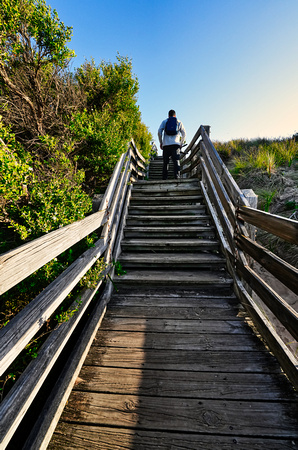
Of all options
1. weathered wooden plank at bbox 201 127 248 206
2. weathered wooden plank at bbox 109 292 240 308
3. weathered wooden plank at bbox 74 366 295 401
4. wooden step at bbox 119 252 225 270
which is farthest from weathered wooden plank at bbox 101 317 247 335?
weathered wooden plank at bbox 201 127 248 206

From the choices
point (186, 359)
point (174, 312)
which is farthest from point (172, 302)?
point (186, 359)

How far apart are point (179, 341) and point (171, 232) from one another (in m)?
1.93

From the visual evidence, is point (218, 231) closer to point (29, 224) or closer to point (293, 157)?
point (29, 224)

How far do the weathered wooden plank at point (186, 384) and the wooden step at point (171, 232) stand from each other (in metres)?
2.21

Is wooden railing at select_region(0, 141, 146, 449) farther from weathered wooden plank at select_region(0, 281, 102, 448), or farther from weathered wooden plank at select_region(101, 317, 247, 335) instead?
weathered wooden plank at select_region(101, 317, 247, 335)

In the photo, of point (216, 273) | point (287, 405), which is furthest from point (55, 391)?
point (216, 273)

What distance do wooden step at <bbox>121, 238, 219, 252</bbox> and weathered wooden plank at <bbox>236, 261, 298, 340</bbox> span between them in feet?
3.09

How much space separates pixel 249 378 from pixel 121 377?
1077 mm

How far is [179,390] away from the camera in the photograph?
157cm

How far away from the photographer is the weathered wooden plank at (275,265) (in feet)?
4.83

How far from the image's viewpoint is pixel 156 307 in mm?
2535

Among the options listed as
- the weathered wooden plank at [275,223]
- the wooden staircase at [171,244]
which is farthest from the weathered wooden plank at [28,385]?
the weathered wooden plank at [275,223]

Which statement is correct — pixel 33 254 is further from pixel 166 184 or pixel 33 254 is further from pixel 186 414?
pixel 166 184

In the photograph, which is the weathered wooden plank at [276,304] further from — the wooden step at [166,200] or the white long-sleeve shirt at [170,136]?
the white long-sleeve shirt at [170,136]
